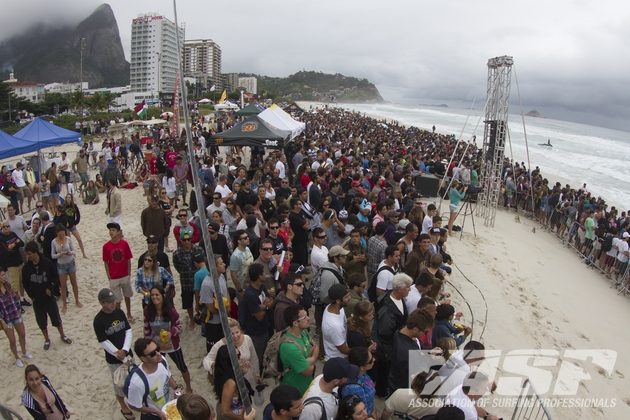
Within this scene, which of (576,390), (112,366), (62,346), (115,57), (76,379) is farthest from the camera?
(115,57)

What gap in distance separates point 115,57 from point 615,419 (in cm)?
21373

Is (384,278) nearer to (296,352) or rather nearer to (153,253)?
(296,352)

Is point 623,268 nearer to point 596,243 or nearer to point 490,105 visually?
point 596,243

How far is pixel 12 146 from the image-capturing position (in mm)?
10477

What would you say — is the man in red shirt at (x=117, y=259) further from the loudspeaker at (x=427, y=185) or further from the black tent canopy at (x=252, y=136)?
the loudspeaker at (x=427, y=185)

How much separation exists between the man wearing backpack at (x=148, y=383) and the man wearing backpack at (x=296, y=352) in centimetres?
100

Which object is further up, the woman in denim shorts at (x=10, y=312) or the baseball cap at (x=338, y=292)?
the baseball cap at (x=338, y=292)

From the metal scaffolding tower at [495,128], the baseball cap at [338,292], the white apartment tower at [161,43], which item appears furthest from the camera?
the metal scaffolding tower at [495,128]

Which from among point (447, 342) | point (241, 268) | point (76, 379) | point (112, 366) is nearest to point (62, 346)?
point (76, 379)

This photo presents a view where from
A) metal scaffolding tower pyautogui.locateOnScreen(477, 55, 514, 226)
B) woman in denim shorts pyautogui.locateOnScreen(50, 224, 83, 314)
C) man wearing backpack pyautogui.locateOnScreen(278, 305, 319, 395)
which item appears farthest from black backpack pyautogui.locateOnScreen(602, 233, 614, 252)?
woman in denim shorts pyautogui.locateOnScreen(50, 224, 83, 314)

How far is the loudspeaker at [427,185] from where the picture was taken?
48.7 feet

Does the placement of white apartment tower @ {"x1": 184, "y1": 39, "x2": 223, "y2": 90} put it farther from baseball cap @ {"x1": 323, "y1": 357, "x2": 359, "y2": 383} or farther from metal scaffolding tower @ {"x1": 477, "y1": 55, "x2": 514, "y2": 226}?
metal scaffolding tower @ {"x1": 477, "y1": 55, "x2": 514, "y2": 226}

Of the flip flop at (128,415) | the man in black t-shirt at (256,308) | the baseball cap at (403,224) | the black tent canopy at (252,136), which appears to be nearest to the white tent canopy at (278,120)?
the black tent canopy at (252,136)

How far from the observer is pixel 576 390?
20.5ft
